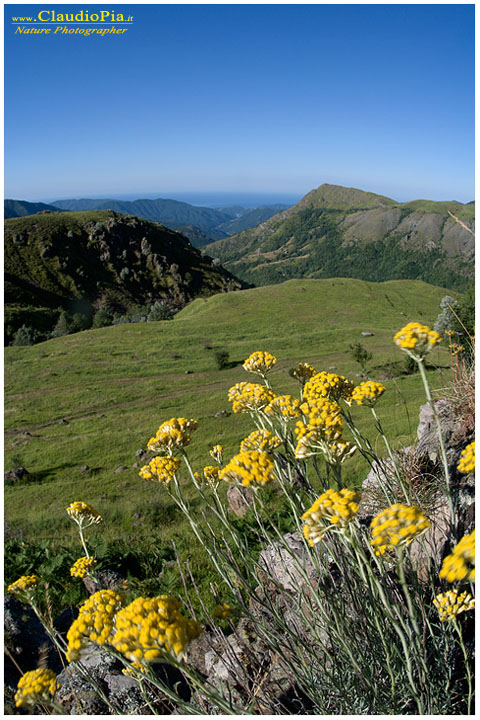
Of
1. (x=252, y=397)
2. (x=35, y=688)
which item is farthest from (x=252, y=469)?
(x=35, y=688)

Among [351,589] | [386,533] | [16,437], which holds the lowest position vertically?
[16,437]

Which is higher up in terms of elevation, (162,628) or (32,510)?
(162,628)

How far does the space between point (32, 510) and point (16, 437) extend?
11253mm

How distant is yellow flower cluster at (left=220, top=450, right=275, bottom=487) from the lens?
6.96ft

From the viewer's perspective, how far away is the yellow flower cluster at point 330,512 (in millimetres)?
1617

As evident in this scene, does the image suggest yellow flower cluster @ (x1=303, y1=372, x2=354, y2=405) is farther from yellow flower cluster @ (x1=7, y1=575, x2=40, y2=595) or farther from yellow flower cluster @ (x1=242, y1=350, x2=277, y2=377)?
yellow flower cluster @ (x1=7, y1=575, x2=40, y2=595)

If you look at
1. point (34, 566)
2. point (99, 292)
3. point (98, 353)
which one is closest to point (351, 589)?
point (34, 566)

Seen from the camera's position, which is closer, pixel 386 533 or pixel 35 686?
pixel 386 533

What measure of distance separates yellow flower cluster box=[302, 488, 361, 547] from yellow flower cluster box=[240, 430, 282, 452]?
615 mm

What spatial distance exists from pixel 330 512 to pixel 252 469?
22.8 inches

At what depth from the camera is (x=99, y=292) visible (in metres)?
101

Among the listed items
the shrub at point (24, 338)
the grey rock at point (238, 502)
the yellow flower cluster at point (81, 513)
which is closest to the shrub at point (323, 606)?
the yellow flower cluster at point (81, 513)

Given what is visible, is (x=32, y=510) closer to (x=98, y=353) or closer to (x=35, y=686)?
(x=35, y=686)

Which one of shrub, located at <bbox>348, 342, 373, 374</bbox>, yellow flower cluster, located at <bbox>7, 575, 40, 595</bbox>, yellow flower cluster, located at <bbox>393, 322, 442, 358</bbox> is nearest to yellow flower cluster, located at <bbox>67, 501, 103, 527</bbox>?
yellow flower cluster, located at <bbox>7, 575, 40, 595</bbox>
